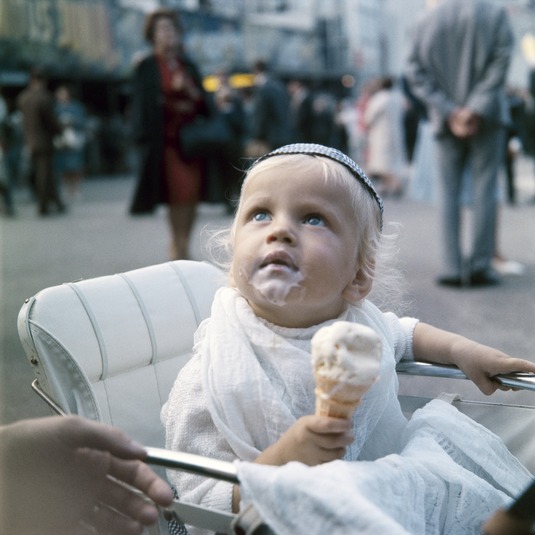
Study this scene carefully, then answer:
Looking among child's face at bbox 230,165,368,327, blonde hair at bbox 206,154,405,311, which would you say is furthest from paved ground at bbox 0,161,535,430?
child's face at bbox 230,165,368,327

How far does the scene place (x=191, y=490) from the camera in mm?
1272

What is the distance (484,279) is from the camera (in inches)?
212

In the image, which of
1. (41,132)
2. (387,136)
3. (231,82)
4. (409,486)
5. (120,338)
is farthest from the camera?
(231,82)

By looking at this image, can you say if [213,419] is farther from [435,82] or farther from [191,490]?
[435,82]

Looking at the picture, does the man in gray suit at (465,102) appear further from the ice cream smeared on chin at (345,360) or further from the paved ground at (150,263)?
the ice cream smeared on chin at (345,360)

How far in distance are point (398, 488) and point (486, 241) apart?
435 cm

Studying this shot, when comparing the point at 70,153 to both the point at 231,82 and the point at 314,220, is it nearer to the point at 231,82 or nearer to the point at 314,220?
the point at 231,82

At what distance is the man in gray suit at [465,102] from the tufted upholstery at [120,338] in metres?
3.67

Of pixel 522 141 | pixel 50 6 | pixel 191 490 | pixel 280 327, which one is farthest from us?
pixel 50 6

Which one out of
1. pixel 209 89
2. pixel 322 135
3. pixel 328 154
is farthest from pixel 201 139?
pixel 322 135

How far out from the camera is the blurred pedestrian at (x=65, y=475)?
1.01m

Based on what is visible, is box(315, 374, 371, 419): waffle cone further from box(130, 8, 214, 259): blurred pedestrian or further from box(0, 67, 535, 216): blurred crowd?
box(0, 67, 535, 216): blurred crowd

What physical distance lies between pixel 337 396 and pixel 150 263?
17.7 feet

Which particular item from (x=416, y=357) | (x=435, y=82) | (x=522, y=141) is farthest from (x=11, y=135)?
(x=416, y=357)
